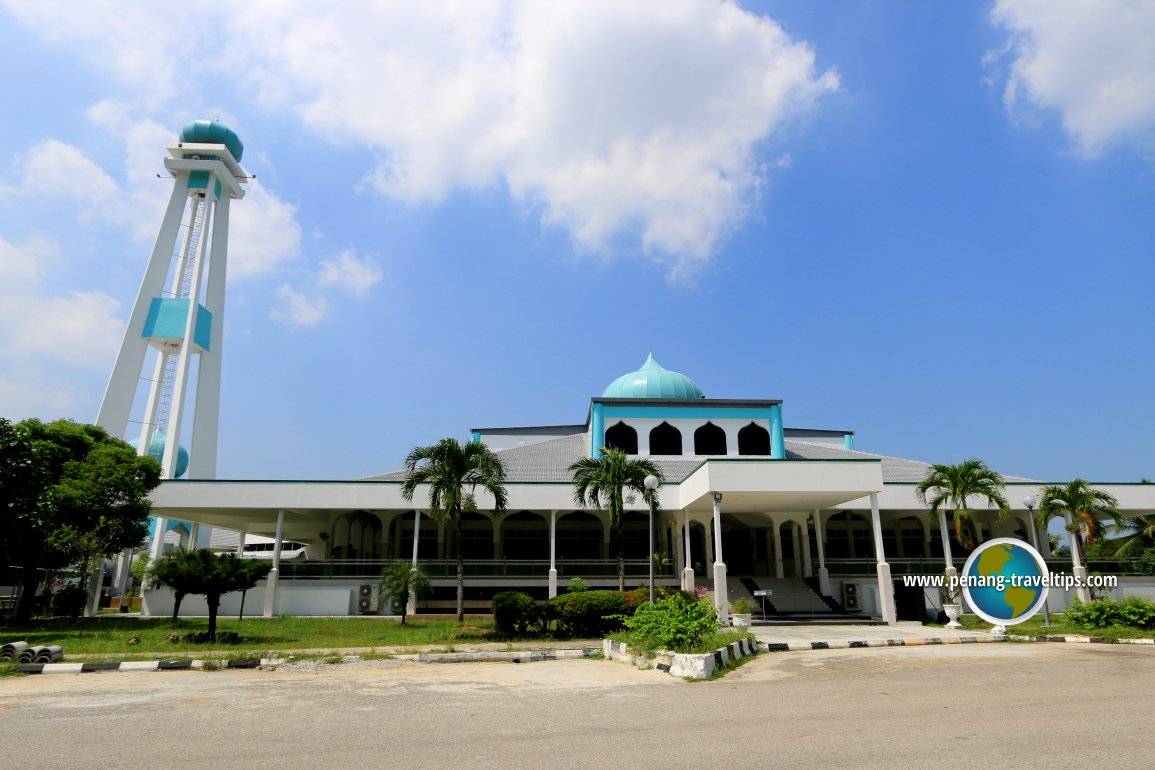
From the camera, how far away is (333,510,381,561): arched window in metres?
35.4

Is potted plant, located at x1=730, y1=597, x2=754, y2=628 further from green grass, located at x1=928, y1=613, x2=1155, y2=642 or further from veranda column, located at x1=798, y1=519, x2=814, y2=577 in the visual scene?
veranda column, located at x1=798, y1=519, x2=814, y2=577

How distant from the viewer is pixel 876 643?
1633 centimetres

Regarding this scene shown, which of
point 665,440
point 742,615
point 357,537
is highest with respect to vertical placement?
point 665,440

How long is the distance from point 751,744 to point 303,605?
25.0 meters

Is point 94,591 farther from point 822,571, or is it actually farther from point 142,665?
point 822,571

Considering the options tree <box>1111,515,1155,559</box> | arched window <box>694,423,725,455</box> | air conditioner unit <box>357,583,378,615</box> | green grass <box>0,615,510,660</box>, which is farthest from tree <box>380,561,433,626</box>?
tree <box>1111,515,1155,559</box>

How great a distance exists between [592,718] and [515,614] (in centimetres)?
1069

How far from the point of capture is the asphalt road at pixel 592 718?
227 inches

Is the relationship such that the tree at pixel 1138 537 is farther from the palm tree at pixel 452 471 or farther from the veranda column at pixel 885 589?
the palm tree at pixel 452 471

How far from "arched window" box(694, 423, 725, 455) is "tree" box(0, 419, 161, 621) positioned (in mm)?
23501

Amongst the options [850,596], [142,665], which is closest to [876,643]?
[850,596]

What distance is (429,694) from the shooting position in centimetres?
942

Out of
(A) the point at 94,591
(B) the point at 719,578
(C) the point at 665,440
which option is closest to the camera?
(B) the point at 719,578

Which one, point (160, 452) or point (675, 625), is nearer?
point (675, 625)
